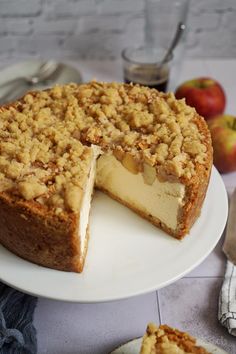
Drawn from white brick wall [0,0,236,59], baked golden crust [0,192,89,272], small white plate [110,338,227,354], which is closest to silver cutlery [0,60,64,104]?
white brick wall [0,0,236,59]

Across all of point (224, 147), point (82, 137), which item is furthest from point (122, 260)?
point (224, 147)

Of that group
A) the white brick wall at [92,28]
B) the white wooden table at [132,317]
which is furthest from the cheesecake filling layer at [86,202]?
the white brick wall at [92,28]

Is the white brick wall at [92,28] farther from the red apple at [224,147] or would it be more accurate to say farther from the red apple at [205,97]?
the red apple at [224,147]

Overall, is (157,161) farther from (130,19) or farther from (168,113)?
(130,19)

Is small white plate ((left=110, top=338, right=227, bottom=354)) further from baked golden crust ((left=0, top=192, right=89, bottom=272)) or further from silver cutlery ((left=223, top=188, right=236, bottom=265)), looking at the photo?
silver cutlery ((left=223, top=188, right=236, bottom=265))

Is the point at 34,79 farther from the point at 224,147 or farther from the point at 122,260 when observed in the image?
the point at 122,260

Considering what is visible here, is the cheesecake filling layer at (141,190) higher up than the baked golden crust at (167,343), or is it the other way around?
the cheesecake filling layer at (141,190)

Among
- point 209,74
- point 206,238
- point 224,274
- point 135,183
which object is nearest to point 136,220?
point 135,183
